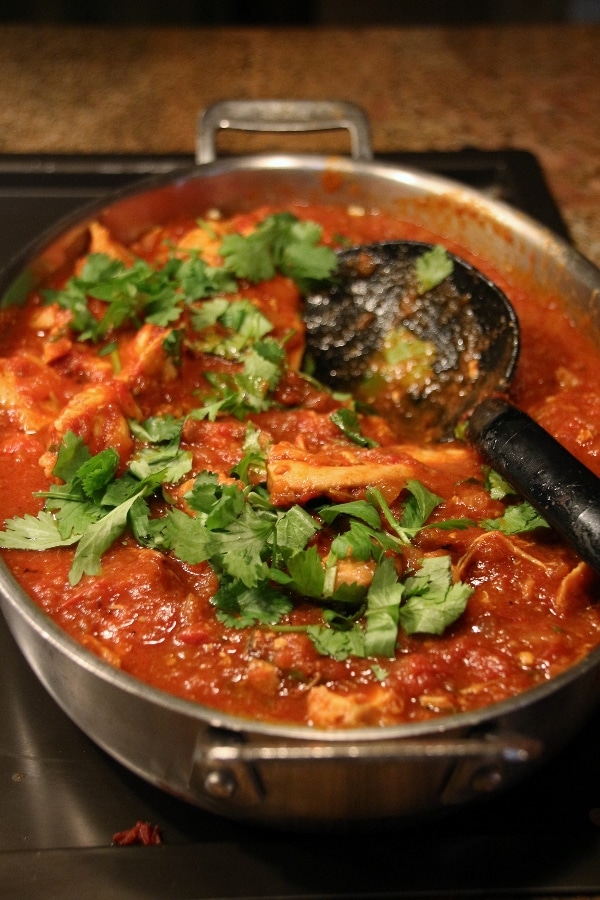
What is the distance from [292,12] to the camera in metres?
5.67

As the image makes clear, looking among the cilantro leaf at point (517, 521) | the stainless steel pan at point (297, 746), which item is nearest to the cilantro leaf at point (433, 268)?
the cilantro leaf at point (517, 521)

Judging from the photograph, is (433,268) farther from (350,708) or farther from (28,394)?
(350,708)

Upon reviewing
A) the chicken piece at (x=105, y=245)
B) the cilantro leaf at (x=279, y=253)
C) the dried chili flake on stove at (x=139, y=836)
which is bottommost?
the dried chili flake on stove at (x=139, y=836)

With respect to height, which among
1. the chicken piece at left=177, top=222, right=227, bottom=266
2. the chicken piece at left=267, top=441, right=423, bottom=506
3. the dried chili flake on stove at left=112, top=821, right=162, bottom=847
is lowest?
the dried chili flake on stove at left=112, top=821, right=162, bottom=847

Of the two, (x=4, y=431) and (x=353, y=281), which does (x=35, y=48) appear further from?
(x=4, y=431)

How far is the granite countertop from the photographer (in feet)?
12.1

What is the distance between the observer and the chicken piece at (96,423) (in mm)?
1931

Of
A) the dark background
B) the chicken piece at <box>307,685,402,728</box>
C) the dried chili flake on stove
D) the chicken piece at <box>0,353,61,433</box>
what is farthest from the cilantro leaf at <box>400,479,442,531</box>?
the dark background

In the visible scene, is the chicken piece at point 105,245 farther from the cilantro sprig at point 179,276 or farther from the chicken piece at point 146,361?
the chicken piece at point 146,361

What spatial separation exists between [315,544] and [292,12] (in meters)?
5.05

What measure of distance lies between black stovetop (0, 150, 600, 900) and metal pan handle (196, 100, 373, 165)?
1942mm

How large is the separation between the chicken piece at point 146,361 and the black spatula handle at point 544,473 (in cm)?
83

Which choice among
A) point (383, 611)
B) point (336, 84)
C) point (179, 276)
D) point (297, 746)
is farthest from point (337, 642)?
point (336, 84)

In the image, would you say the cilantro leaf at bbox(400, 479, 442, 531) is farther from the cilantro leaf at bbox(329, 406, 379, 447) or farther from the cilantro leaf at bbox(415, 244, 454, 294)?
the cilantro leaf at bbox(415, 244, 454, 294)
